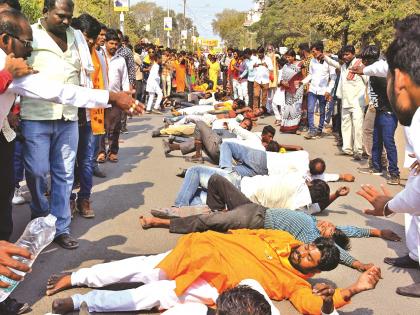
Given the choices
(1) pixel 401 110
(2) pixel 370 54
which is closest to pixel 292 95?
(2) pixel 370 54

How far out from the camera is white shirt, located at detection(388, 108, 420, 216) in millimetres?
2109

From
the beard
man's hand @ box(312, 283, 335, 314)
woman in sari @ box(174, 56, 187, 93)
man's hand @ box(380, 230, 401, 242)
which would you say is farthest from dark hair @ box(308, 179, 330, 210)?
woman in sari @ box(174, 56, 187, 93)

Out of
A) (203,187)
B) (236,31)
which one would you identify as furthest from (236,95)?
(236,31)

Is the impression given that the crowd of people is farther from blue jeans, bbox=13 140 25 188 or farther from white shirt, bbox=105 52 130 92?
white shirt, bbox=105 52 130 92

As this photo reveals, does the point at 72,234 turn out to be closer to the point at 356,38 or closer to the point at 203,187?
the point at 203,187

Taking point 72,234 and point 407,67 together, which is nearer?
point 407,67

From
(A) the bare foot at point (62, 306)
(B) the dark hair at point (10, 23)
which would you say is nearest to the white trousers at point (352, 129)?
(A) the bare foot at point (62, 306)

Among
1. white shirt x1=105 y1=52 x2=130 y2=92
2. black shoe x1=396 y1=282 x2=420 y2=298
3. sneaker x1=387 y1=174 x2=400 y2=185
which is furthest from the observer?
white shirt x1=105 y1=52 x2=130 y2=92

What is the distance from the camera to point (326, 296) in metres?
3.19

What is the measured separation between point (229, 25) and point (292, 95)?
81812mm

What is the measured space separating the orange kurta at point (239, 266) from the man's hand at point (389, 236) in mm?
1708

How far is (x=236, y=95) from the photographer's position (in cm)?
1723

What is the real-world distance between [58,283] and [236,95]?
554 inches

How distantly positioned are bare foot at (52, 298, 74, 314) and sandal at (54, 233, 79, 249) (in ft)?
3.75
